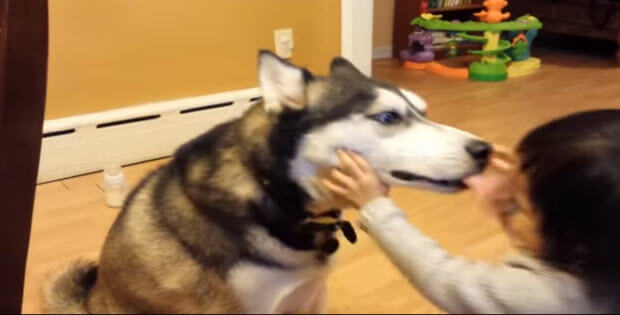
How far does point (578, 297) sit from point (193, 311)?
46 centimetres

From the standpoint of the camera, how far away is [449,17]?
14.8 ft

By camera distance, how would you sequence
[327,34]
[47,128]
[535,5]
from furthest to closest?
[535,5] < [327,34] < [47,128]

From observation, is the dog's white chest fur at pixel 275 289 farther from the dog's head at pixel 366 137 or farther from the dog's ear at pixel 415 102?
the dog's ear at pixel 415 102

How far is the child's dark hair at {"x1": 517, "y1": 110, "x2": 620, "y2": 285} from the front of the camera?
0.68 m

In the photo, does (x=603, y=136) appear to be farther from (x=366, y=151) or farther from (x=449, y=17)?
(x=449, y=17)

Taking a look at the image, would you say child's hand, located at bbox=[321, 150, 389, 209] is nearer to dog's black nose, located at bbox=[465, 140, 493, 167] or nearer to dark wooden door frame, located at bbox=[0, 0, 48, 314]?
dog's black nose, located at bbox=[465, 140, 493, 167]

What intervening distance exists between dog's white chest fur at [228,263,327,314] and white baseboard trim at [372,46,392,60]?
131 inches

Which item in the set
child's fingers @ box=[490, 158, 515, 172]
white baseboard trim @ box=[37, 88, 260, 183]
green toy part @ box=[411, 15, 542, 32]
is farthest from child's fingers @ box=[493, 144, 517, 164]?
green toy part @ box=[411, 15, 542, 32]

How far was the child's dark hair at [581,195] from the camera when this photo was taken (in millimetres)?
678

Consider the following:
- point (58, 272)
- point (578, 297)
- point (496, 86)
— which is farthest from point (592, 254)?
point (496, 86)

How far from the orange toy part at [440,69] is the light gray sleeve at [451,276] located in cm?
284

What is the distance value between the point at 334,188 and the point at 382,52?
3.40 metres

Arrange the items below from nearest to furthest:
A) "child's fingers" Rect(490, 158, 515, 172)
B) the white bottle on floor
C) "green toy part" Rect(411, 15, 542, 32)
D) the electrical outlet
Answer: "child's fingers" Rect(490, 158, 515, 172), the white bottle on floor, the electrical outlet, "green toy part" Rect(411, 15, 542, 32)

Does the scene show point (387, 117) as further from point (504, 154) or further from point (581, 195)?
point (581, 195)
